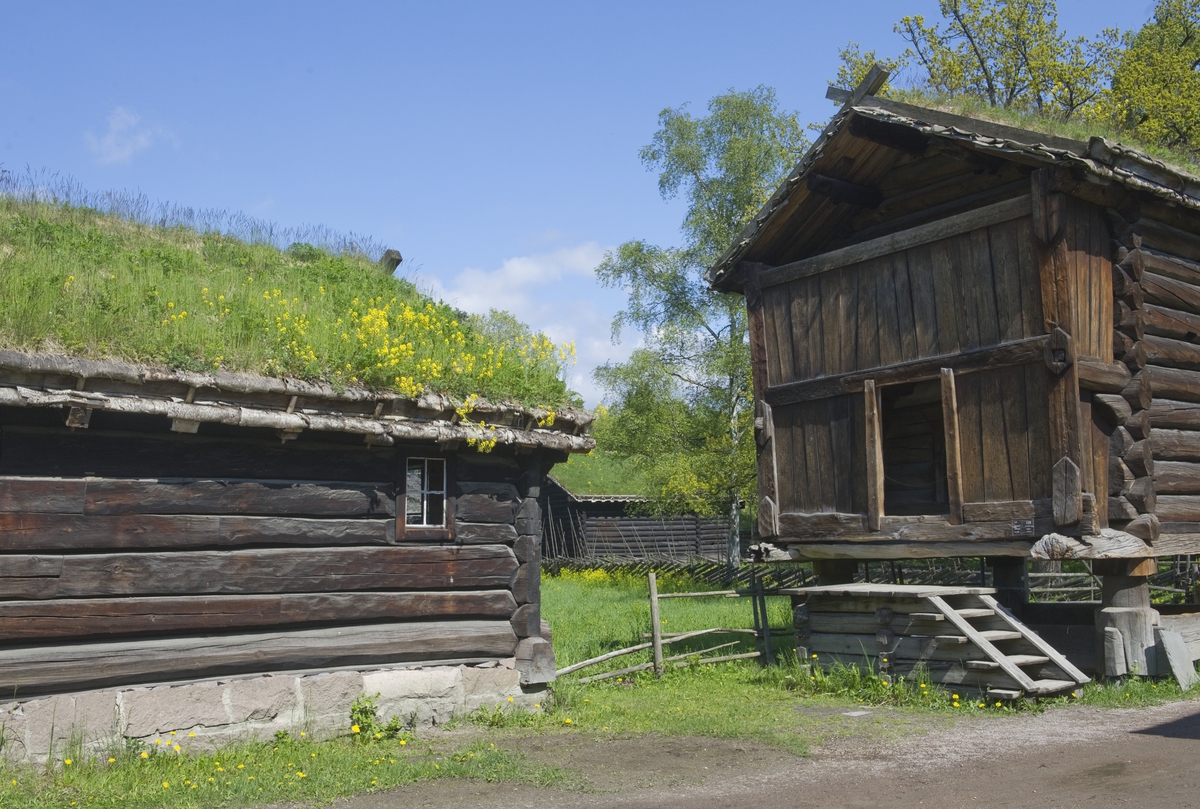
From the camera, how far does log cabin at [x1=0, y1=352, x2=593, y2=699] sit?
7.57 metres

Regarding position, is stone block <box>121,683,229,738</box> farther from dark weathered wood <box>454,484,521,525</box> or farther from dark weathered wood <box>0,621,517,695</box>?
dark weathered wood <box>454,484,521,525</box>

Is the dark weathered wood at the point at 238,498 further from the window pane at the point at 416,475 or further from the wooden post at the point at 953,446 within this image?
the wooden post at the point at 953,446

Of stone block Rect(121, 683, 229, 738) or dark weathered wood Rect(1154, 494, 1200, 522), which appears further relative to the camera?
dark weathered wood Rect(1154, 494, 1200, 522)

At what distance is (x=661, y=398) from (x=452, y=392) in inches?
A: 817

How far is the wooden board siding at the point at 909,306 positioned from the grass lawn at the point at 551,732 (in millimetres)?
3958

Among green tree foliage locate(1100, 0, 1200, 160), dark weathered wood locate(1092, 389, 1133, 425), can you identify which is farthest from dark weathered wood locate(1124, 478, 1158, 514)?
green tree foliage locate(1100, 0, 1200, 160)

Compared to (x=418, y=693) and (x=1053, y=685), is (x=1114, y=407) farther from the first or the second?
(x=418, y=693)

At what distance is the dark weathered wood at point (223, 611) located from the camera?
7.56 metres

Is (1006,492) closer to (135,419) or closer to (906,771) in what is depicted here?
(906,771)

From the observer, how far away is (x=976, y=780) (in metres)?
7.10

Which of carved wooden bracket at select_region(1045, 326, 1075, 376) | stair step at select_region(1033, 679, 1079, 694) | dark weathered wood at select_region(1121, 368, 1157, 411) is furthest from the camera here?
dark weathered wood at select_region(1121, 368, 1157, 411)

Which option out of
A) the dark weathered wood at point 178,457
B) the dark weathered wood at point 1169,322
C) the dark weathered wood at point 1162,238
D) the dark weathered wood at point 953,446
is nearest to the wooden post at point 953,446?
the dark weathered wood at point 953,446

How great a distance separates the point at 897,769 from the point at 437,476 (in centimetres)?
501

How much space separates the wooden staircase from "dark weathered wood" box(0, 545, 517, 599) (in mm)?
4212
